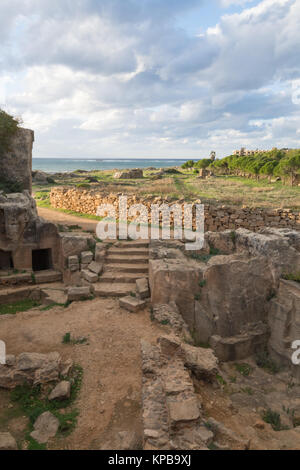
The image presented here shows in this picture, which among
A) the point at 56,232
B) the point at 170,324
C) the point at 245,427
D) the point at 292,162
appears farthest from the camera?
the point at 292,162

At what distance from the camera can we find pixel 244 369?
8.83 meters

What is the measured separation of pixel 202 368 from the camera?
6402 mm

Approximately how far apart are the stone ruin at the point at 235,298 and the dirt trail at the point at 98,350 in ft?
4.44

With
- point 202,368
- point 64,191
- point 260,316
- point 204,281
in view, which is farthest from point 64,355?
point 64,191

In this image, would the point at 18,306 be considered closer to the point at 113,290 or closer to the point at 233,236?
the point at 113,290

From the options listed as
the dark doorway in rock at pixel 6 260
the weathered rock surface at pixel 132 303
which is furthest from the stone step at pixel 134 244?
the dark doorway in rock at pixel 6 260

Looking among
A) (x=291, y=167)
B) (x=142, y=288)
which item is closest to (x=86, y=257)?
(x=142, y=288)

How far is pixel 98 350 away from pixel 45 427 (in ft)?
7.57

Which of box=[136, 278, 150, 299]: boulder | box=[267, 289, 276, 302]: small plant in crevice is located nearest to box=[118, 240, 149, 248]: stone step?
box=[136, 278, 150, 299]: boulder

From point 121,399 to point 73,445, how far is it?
1184 mm

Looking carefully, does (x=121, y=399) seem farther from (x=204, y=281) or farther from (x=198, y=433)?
(x=204, y=281)

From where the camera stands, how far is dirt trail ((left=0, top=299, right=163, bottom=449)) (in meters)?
5.10

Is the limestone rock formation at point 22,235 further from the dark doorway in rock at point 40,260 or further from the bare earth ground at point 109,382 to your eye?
the bare earth ground at point 109,382

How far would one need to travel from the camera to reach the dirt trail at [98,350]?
5.10 metres
